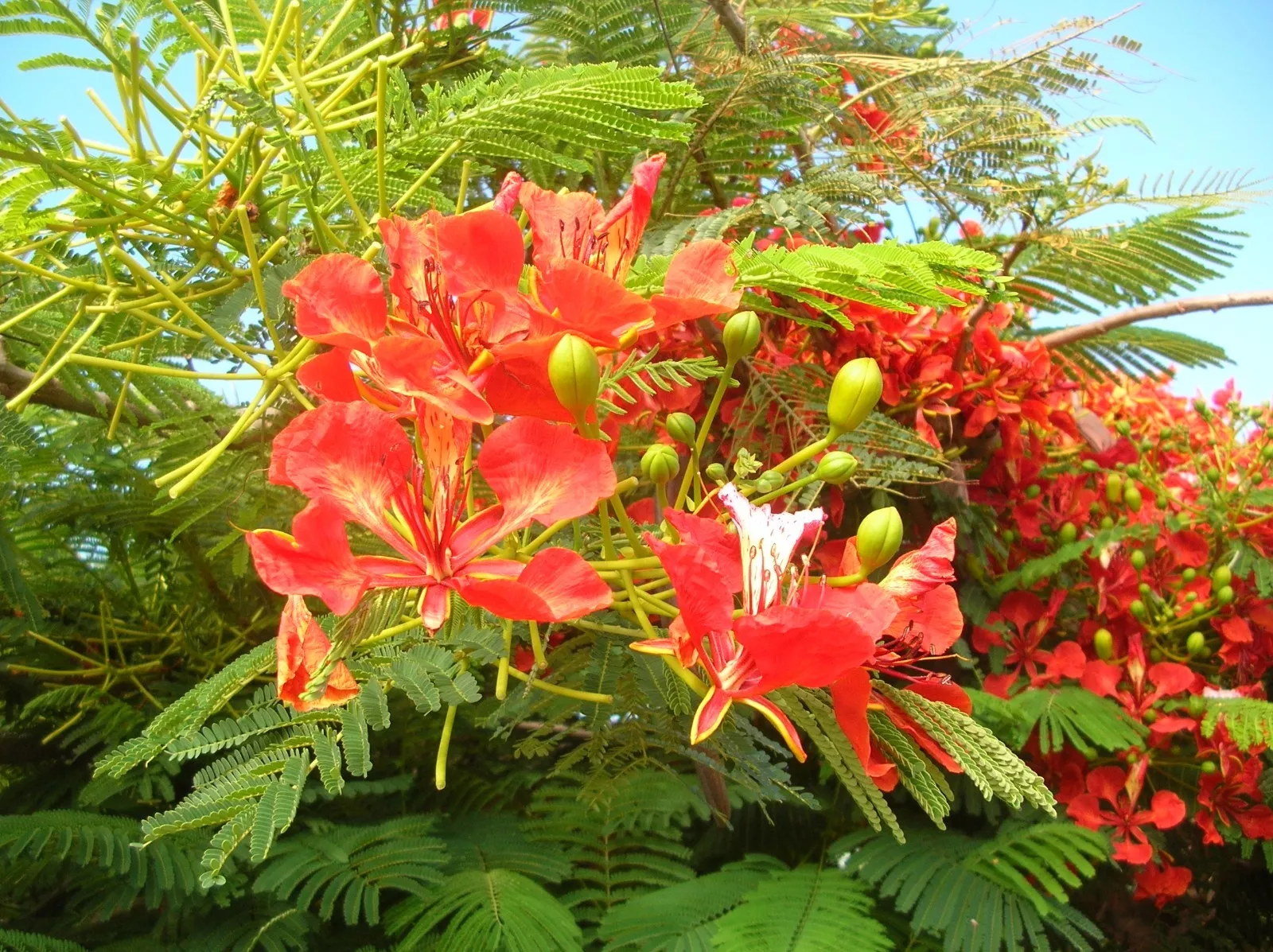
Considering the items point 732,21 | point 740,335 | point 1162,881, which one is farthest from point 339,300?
point 1162,881

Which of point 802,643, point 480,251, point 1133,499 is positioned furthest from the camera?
point 1133,499

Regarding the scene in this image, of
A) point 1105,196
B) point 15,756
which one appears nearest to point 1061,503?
point 1105,196

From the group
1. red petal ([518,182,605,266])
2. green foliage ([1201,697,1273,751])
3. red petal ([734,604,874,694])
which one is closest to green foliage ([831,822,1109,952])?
green foliage ([1201,697,1273,751])

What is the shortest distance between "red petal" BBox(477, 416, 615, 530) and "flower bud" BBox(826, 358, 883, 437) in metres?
0.17

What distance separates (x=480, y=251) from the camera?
578 millimetres

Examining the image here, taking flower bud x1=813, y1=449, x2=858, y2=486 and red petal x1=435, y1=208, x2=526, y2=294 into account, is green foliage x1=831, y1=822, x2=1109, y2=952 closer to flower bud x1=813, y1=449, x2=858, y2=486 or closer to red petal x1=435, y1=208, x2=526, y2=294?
flower bud x1=813, y1=449, x2=858, y2=486

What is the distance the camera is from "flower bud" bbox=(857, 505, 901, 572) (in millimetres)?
557

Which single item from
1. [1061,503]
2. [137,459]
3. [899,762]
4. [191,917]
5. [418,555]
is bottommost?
[191,917]

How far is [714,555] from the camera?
521 mm

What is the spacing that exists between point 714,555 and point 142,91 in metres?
0.57

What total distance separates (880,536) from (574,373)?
0.20 metres

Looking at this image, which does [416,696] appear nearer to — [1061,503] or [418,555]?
[418,555]

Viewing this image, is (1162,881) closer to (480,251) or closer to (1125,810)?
(1125,810)

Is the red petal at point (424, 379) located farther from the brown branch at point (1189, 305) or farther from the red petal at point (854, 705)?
the brown branch at point (1189, 305)
